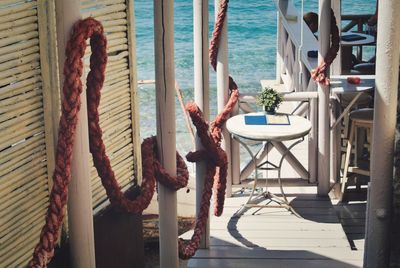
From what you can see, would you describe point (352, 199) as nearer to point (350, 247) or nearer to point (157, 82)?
point (350, 247)

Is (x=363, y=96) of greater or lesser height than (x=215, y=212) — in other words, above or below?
above

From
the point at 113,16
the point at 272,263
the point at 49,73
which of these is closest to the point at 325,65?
the point at 272,263

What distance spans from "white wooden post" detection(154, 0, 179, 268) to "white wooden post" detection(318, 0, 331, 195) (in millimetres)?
3093

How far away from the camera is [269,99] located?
6.57 meters

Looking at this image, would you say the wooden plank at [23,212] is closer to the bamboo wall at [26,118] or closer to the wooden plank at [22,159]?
the bamboo wall at [26,118]

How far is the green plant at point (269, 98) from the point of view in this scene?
6535 mm

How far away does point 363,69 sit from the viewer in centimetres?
974

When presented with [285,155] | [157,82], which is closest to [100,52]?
[157,82]

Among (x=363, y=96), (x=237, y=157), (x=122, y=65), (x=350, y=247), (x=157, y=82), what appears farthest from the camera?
(x=363, y=96)

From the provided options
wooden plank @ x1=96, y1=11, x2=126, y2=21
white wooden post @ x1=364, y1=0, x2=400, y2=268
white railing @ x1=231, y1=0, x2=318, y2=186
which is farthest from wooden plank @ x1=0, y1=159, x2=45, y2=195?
white railing @ x1=231, y1=0, x2=318, y2=186

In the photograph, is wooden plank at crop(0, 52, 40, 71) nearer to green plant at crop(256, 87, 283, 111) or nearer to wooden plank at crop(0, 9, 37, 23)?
wooden plank at crop(0, 9, 37, 23)

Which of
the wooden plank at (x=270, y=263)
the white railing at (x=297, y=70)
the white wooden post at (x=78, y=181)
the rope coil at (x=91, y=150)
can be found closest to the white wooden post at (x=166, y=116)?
the rope coil at (x=91, y=150)

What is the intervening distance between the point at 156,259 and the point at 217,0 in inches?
177

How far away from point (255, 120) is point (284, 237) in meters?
1.10
